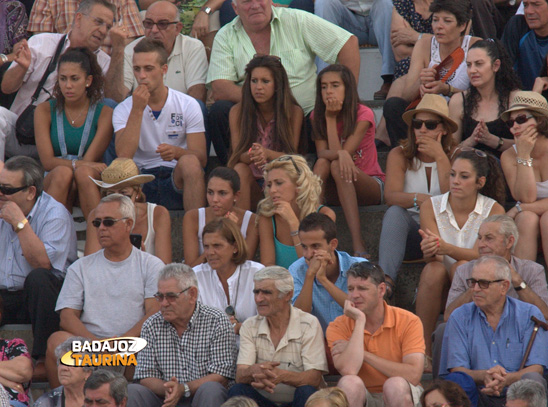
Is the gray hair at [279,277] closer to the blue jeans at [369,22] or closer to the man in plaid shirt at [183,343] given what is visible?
the man in plaid shirt at [183,343]

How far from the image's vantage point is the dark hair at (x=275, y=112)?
7.17 m

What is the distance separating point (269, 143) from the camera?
23.8 feet

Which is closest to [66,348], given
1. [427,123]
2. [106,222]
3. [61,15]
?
[106,222]

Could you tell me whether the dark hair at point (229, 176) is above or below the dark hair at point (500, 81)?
below

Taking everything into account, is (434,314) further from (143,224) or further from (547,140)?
(143,224)

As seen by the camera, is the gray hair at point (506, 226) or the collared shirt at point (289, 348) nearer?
the collared shirt at point (289, 348)

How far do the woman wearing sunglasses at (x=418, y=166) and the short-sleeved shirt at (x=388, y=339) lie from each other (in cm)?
102

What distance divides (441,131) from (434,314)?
4.49 ft

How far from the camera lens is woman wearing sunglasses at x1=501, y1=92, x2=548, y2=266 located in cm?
631

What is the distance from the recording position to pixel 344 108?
7.19 meters

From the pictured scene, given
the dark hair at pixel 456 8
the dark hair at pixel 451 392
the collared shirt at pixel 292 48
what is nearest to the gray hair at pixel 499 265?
the dark hair at pixel 451 392

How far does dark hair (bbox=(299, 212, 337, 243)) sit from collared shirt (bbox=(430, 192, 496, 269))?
30.3 inches

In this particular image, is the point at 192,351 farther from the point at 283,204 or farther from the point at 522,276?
the point at 522,276

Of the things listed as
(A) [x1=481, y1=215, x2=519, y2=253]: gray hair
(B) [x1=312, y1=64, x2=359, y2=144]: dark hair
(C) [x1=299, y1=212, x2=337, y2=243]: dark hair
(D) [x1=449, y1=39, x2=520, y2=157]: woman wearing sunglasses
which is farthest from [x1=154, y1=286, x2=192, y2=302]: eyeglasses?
(D) [x1=449, y1=39, x2=520, y2=157]: woman wearing sunglasses
